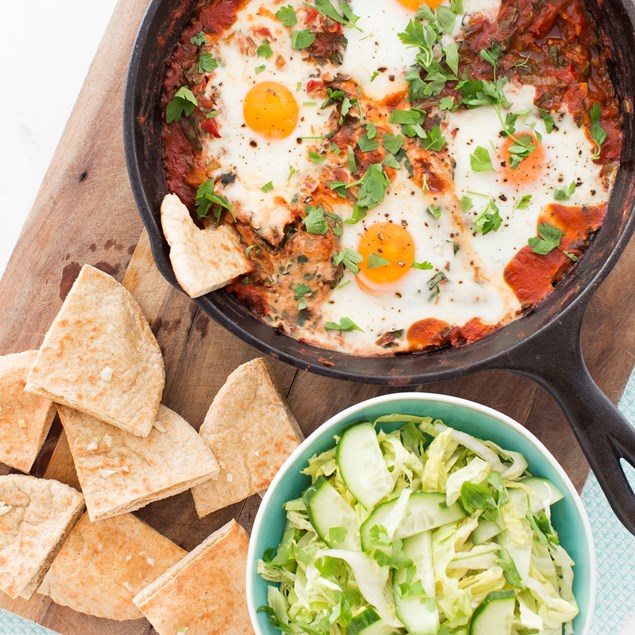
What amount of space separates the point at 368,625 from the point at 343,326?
114 centimetres

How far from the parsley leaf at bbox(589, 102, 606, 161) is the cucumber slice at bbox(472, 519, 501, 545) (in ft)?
4.98

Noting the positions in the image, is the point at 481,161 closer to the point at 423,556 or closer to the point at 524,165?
the point at 524,165

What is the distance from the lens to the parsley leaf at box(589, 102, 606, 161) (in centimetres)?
A: 312

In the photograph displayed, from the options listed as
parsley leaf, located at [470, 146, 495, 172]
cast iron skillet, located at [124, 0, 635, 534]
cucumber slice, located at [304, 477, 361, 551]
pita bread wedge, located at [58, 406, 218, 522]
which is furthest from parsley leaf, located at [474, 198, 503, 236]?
pita bread wedge, located at [58, 406, 218, 522]

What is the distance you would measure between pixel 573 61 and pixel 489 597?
2101mm

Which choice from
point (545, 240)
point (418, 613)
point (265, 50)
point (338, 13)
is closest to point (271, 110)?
point (265, 50)

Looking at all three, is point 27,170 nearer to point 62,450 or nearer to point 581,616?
point 62,450

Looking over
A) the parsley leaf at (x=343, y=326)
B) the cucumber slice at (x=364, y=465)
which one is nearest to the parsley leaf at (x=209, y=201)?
the parsley leaf at (x=343, y=326)

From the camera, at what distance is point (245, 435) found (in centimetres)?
334

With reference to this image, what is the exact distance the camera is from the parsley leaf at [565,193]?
313cm

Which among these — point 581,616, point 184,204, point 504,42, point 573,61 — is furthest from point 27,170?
point 581,616

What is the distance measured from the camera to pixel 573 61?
125 inches

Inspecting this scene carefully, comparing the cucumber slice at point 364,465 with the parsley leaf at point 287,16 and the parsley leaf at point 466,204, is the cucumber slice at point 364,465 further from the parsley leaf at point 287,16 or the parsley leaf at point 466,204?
the parsley leaf at point 287,16

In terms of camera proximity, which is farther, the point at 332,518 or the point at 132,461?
the point at 132,461
